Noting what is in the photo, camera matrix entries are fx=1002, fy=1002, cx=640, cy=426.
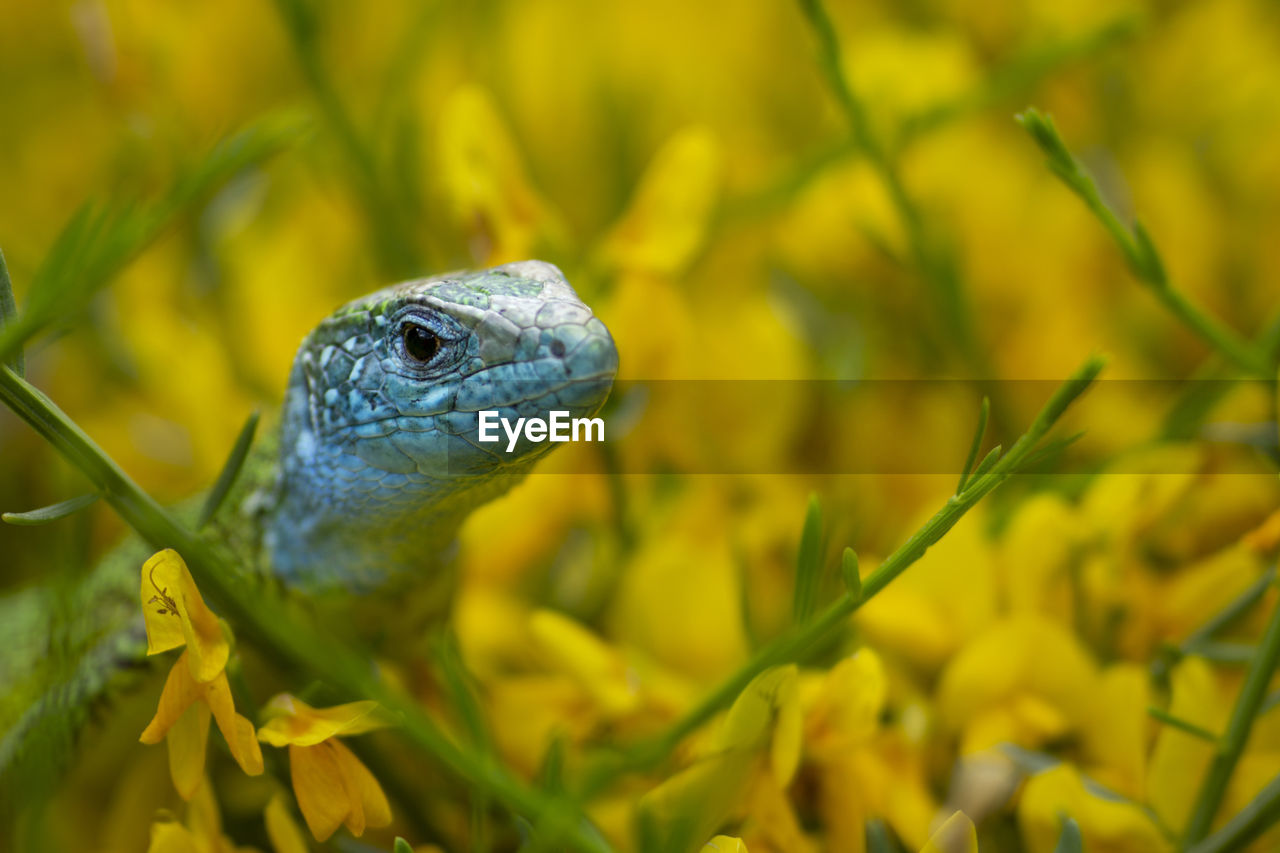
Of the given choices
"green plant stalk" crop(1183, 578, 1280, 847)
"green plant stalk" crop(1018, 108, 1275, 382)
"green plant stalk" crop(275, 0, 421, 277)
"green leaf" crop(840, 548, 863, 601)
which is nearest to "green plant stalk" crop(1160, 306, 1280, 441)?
"green plant stalk" crop(1018, 108, 1275, 382)

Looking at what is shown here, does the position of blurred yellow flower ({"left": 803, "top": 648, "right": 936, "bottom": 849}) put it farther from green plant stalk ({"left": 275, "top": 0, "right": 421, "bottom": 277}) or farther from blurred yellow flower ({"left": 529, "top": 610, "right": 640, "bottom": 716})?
green plant stalk ({"left": 275, "top": 0, "right": 421, "bottom": 277})

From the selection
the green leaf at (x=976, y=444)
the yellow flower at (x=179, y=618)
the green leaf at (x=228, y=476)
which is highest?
the green leaf at (x=228, y=476)

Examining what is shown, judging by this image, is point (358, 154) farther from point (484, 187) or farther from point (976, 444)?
point (976, 444)

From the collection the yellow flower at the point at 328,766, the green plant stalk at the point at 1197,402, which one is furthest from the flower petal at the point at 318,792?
the green plant stalk at the point at 1197,402

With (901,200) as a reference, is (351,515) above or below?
below

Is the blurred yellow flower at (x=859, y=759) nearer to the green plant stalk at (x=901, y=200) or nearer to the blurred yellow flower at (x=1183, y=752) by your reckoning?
the blurred yellow flower at (x=1183, y=752)

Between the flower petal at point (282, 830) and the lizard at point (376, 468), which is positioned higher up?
the lizard at point (376, 468)

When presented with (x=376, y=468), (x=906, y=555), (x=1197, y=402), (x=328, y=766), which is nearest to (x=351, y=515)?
(x=376, y=468)
